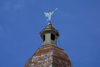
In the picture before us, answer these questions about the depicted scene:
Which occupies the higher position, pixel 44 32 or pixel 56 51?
pixel 44 32

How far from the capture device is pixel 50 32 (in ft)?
77.9

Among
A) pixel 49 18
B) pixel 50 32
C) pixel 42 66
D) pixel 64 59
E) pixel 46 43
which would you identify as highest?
pixel 49 18

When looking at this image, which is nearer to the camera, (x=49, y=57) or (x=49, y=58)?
(x=49, y=58)

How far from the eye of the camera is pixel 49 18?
25.4 m

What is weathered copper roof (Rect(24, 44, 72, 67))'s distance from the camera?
18.3 meters

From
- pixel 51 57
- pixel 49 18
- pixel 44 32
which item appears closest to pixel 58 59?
pixel 51 57

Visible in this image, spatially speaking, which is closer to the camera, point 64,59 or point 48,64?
point 48,64

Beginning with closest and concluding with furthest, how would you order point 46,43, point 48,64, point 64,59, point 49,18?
point 48,64 → point 64,59 → point 46,43 → point 49,18

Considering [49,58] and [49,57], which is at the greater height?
[49,57]

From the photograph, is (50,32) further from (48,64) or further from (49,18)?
(48,64)

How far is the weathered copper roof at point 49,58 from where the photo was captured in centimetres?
1833

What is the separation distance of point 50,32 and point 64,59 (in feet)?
15.9

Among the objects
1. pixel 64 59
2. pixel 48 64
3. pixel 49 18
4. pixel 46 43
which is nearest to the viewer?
pixel 48 64

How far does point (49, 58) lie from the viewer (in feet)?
61.7
